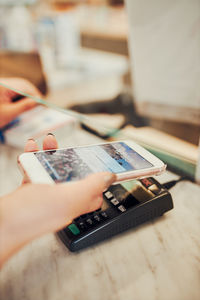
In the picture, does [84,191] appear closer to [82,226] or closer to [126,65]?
[82,226]

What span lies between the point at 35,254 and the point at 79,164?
17 cm

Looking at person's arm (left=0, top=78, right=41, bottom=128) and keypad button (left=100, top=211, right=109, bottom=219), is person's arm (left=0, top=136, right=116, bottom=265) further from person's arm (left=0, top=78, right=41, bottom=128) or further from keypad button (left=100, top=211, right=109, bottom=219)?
person's arm (left=0, top=78, right=41, bottom=128)

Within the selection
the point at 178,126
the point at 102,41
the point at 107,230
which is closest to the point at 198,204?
the point at 107,230

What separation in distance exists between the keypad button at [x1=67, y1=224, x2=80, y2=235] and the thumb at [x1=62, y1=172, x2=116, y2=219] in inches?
2.4

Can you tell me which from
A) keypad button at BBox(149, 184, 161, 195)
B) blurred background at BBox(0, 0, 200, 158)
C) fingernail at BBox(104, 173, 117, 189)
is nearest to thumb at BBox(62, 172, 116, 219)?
fingernail at BBox(104, 173, 117, 189)

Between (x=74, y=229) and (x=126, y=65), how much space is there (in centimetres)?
153

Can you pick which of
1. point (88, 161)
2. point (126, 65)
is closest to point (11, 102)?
point (88, 161)

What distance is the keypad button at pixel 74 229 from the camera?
47 centimetres

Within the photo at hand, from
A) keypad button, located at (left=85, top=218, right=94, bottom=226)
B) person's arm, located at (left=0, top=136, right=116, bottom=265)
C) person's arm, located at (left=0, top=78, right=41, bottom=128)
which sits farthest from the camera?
person's arm, located at (left=0, top=78, right=41, bottom=128)

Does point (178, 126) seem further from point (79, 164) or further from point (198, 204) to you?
point (79, 164)

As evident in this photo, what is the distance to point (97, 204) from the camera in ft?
1.47

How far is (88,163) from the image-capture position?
490mm

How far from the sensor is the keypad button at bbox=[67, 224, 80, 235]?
1.53ft

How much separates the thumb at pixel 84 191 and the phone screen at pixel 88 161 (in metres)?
0.03
